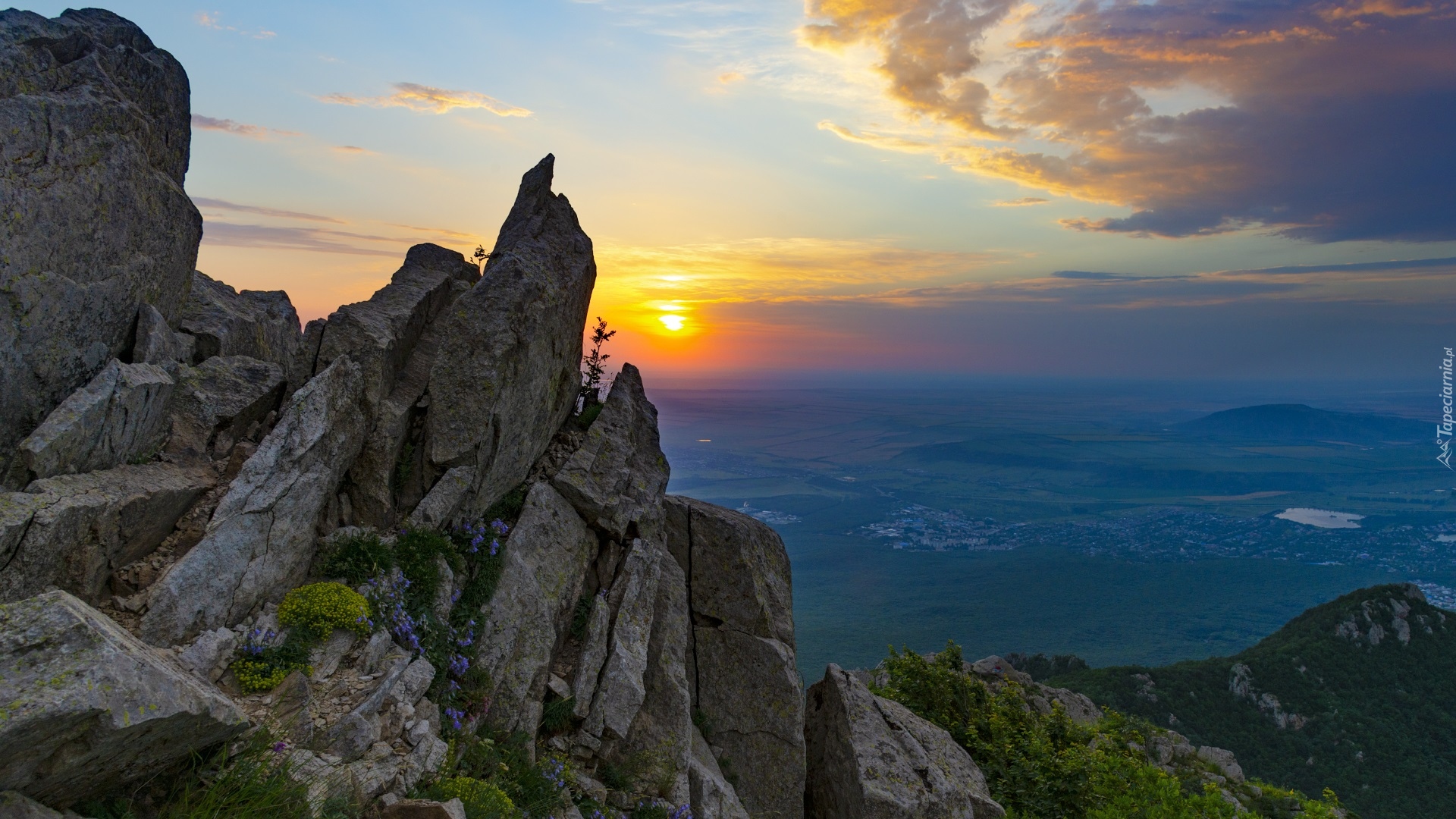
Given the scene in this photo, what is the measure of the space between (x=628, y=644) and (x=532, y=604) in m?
2.78

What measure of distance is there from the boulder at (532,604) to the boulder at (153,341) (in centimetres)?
869

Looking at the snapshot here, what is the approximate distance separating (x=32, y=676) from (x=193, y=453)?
9666 millimetres

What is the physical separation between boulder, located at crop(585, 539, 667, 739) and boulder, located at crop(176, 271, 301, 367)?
1140 cm

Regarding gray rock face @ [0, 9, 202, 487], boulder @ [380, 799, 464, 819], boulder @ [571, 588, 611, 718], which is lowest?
boulder @ [571, 588, 611, 718]

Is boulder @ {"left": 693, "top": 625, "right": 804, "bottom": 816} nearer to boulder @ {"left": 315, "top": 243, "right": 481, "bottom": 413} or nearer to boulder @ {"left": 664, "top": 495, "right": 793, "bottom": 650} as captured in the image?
boulder @ {"left": 664, "top": 495, "right": 793, "bottom": 650}

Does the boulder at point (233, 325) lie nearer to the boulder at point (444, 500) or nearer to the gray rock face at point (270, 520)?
the gray rock face at point (270, 520)

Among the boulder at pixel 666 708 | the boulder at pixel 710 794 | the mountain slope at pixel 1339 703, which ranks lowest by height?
the mountain slope at pixel 1339 703

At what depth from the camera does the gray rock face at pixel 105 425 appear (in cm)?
1255

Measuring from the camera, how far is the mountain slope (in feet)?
237

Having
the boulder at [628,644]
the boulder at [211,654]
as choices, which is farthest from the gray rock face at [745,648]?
the boulder at [211,654]

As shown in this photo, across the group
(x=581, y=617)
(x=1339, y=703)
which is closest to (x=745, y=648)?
(x=581, y=617)

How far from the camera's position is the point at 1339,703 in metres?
83.2

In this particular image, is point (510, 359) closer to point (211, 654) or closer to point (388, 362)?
point (388, 362)

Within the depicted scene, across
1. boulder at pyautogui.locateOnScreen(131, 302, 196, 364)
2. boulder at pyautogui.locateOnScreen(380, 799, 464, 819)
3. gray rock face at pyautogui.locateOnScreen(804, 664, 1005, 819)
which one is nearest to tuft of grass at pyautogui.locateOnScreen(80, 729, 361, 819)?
boulder at pyautogui.locateOnScreen(380, 799, 464, 819)
